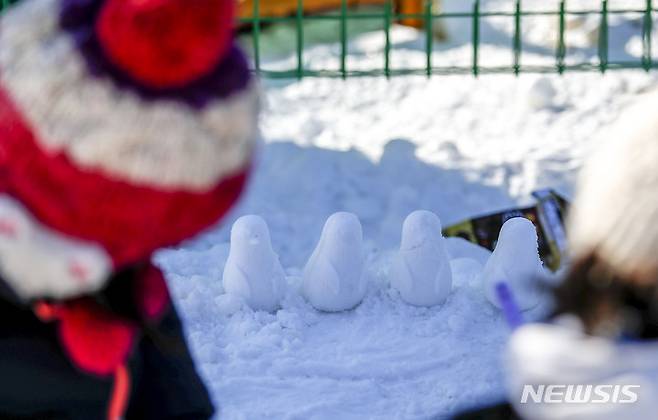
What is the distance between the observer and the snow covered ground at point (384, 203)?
10.5ft

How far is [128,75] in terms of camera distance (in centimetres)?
121

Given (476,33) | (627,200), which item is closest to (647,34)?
(476,33)

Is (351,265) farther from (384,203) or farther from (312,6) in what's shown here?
(312,6)

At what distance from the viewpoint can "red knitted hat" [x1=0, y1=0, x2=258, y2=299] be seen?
1.21m

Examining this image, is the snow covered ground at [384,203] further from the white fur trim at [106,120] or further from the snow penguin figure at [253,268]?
the white fur trim at [106,120]

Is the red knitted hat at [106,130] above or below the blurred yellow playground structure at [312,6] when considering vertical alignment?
above

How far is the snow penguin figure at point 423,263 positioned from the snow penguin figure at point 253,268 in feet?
1.28

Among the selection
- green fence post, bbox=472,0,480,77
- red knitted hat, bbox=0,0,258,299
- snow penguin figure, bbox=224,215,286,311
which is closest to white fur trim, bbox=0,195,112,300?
red knitted hat, bbox=0,0,258,299

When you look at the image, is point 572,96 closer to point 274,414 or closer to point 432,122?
point 432,122

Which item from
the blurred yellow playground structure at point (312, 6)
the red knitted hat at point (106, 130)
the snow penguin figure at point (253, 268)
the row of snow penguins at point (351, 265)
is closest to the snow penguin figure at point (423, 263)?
the row of snow penguins at point (351, 265)

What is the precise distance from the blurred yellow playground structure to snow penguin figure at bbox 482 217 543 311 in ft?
7.68

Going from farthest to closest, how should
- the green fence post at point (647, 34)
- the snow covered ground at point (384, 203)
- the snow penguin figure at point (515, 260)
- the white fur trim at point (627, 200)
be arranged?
the green fence post at point (647, 34)
the snow penguin figure at point (515, 260)
the snow covered ground at point (384, 203)
the white fur trim at point (627, 200)

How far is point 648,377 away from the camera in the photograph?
1.24m

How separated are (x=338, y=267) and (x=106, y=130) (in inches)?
93.3
